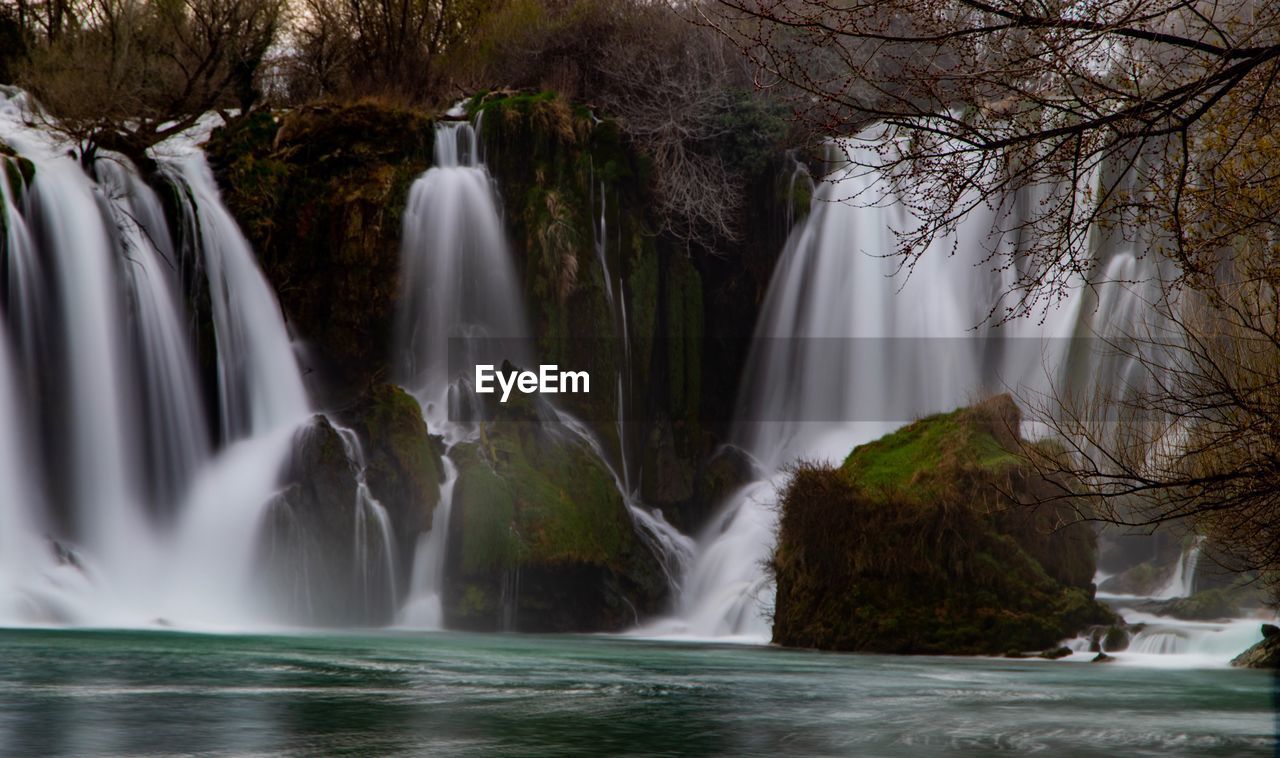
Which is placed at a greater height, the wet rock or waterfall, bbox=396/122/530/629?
waterfall, bbox=396/122/530/629

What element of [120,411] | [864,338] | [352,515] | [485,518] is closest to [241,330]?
[120,411]

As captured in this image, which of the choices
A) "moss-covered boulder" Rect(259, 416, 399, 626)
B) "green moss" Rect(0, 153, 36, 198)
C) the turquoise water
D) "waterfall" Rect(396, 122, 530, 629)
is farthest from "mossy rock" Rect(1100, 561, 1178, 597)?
"green moss" Rect(0, 153, 36, 198)

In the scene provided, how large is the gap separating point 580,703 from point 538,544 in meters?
11.4

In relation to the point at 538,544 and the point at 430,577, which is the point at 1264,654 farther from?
the point at 430,577

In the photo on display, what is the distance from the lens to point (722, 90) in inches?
1070

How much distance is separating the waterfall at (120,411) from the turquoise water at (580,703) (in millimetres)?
3493

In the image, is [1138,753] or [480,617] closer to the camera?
[1138,753]

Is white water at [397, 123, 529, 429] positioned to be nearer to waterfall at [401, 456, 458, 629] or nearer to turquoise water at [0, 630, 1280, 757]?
waterfall at [401, 456, 458, 629]

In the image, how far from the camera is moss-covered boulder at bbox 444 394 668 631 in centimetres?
2138

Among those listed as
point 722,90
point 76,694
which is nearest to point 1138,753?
point 76,694

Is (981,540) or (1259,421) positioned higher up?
(1259,421)

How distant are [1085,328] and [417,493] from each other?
11.6 meters

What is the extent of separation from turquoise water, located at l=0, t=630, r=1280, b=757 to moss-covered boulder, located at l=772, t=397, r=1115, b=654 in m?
1.03

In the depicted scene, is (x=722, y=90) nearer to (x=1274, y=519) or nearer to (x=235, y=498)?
(x=235, y=498)
